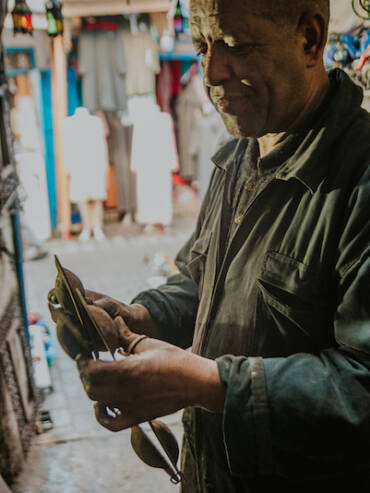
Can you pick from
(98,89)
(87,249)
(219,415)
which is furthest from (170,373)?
(98,89)

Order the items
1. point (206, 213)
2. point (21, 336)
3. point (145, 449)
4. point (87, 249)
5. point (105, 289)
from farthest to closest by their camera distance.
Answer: point (87, 249) < point (105, 289) < point (21, 336) < point (206, 213) < point (145, 449)

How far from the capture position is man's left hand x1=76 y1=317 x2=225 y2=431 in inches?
30.8

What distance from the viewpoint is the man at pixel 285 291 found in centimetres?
77

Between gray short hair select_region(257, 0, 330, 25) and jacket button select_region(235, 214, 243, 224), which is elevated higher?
gray short hair select_region(257, 0, 330, 25)

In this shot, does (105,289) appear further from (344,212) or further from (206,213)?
(344,212)

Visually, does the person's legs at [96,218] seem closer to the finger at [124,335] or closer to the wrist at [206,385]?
the finger at [124,335]

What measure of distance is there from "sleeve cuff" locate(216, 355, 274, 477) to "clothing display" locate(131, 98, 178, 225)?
5.39m

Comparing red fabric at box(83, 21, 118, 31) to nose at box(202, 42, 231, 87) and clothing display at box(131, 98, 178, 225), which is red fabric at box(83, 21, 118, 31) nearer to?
clothing display at box(131, 98, 178, 225)

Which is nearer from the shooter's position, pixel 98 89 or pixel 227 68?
pixel 227 68

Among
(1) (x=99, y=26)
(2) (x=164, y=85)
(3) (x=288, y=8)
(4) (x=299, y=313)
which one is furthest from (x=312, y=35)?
(2) (x=164, y=85)

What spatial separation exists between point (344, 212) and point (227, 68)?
0.28 m

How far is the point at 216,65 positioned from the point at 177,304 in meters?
0.52

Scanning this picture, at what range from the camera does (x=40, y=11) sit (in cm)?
400

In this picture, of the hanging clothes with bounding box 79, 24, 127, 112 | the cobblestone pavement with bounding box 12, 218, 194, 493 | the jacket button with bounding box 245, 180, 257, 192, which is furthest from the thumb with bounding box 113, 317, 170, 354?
the hanging clothes with bounding box 79, 24, 127, 112
